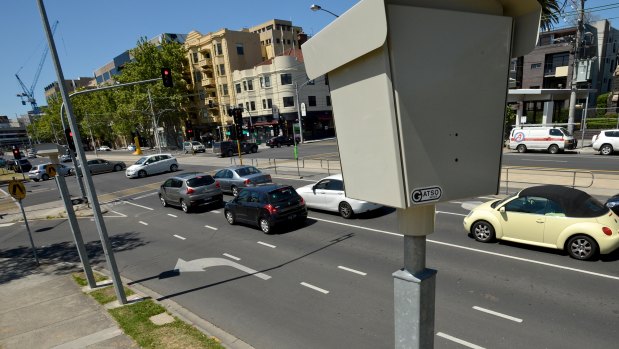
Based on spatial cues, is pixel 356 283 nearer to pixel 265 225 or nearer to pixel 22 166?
pixel 265 225

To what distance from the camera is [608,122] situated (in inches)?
1194

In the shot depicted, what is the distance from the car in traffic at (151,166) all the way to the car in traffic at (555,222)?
94.4 ft

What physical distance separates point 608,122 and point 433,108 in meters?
38.9

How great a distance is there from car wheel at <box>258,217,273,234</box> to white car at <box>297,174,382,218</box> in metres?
2.73

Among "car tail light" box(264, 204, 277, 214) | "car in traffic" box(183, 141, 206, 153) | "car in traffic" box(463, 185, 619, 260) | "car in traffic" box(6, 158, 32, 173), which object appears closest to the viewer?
"car in traffic" box(463, 185, 619, 260)

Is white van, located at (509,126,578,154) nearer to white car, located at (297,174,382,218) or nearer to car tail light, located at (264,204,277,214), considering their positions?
white car, located at (297,174,382,218)

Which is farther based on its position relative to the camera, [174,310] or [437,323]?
[174,310]

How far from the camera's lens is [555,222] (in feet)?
27.0

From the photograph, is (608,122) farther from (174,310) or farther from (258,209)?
(174,310)

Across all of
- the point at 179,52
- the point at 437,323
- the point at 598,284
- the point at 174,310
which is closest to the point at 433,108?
the point at 437,323

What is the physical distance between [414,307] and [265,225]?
10438 millimetres

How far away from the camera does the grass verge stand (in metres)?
5.88

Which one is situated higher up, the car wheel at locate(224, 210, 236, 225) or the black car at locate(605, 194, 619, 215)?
the black car at locate(605, 194, 619, 215)

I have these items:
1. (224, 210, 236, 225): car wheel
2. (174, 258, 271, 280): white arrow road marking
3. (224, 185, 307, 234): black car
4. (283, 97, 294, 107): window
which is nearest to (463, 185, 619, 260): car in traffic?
(224, 185, 307, 234): black car
